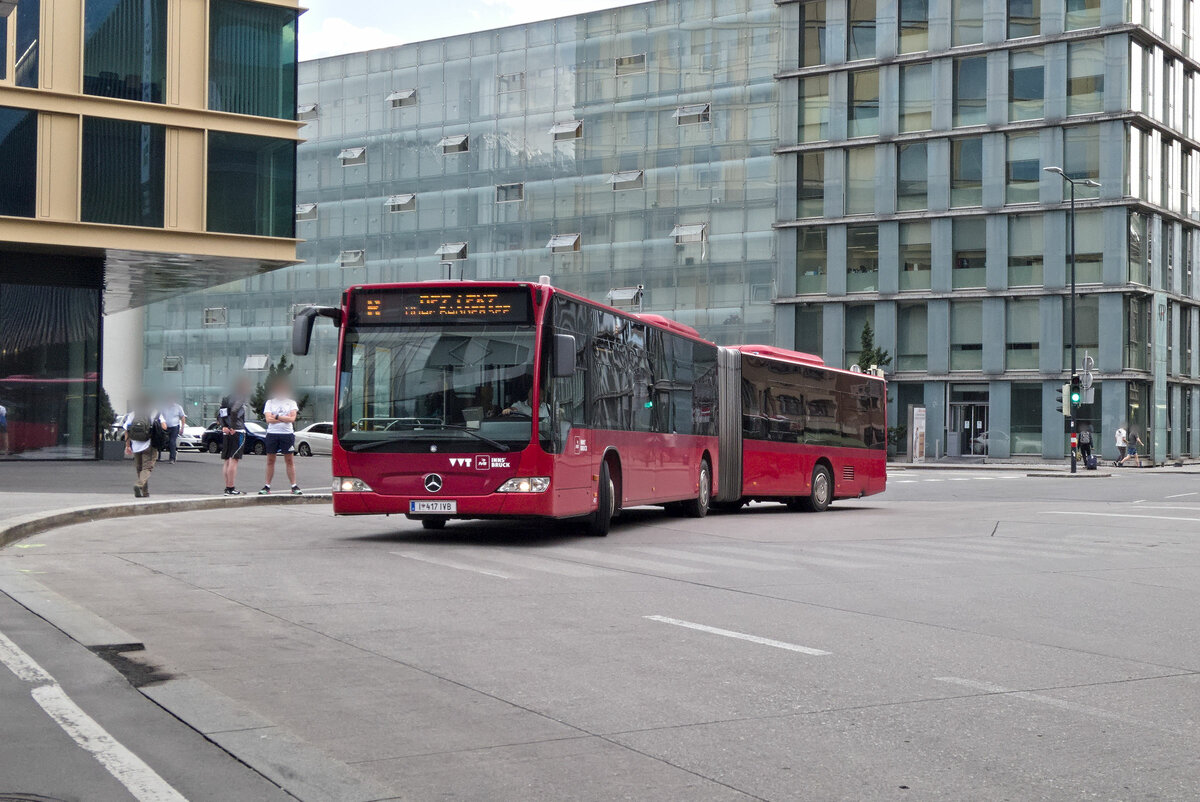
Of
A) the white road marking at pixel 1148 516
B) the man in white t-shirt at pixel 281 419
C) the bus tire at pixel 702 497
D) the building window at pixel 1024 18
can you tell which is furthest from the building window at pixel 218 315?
the white road marking at pixel 1148 516

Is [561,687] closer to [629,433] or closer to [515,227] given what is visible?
Result: [629,433]

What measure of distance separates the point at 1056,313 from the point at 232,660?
2103 inches

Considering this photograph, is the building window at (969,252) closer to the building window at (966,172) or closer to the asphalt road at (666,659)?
the building window at (966,172)

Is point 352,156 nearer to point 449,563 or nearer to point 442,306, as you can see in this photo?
point 442,306

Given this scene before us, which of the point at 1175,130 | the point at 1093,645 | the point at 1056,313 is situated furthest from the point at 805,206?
the point at 1093,645

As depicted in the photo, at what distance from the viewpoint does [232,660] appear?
24.8 feet

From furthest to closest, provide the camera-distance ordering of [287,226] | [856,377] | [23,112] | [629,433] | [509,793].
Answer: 1. [287,226]
2. [23,112]
3. [856,377]
4. [629,433]
5. [509,793]

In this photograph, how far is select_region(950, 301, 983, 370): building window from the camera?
58375 mm

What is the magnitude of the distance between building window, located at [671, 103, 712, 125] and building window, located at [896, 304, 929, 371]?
1204 cm

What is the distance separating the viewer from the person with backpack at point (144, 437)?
2012cm

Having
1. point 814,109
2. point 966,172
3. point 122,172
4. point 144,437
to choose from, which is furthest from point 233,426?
point 814,109

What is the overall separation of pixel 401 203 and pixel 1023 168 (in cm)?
2994

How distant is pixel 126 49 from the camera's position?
109 ft

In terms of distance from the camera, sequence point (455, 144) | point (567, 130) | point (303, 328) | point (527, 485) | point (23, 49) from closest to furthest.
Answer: point (527, 485) → point (303, 328) → point (23, 49) → point (567, 130) → point (455, 144)
